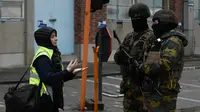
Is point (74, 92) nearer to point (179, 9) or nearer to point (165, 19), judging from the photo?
point (165, 19)

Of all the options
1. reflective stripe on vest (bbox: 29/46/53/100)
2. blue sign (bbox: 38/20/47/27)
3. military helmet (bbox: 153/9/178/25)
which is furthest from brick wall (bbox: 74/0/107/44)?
reflective stripe on vest (bbox: 29/46/53/100)

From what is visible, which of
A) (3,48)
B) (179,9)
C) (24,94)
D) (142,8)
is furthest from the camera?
(179,9)

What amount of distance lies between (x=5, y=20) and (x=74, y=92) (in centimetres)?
549

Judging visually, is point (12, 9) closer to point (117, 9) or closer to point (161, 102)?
point (117, 9)

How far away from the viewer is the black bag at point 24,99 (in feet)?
15.1

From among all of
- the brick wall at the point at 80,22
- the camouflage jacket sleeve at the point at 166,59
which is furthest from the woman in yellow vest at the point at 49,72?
the brick wall at the point at 80,22

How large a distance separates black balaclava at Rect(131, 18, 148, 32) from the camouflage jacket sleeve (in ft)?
3.27

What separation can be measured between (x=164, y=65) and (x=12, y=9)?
41.4 feet

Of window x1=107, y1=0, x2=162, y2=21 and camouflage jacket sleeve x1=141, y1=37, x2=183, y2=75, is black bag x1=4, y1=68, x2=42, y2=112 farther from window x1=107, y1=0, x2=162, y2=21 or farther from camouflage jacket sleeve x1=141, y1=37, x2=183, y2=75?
window x1=107, y1=0, x2=162, y2=21

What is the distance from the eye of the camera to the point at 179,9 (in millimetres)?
22719

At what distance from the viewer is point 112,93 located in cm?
1192

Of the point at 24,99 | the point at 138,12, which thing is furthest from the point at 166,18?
the point at 24,99

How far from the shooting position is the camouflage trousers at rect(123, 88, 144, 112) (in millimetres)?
5824

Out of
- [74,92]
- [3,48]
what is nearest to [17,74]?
[3,48]
